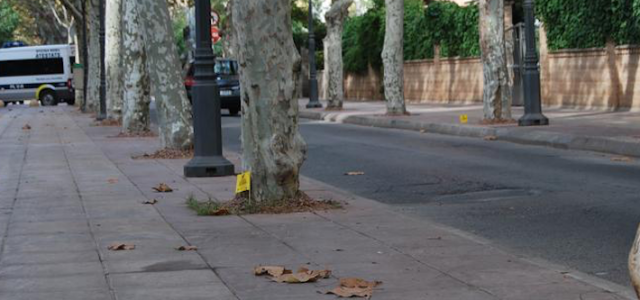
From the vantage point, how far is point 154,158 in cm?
1744

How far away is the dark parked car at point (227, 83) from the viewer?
113ft

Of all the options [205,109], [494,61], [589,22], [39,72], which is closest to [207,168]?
[205,109]

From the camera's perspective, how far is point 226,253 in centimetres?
805

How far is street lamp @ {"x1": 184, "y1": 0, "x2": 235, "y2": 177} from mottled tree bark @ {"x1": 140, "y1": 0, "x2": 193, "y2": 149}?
13.5ft

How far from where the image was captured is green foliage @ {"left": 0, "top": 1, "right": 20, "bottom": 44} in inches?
3092

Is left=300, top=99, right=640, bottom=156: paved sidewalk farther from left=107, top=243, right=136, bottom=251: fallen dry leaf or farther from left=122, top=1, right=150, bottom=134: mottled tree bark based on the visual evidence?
left=107, top=243, right=136, bottom=251: fallen dry leaf

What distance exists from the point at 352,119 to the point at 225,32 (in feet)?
81.2

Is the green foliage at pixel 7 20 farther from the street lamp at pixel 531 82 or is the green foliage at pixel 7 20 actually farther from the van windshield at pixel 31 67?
the street lamp at pixel 531 82

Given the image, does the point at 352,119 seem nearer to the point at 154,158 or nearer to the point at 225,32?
the point at 154,158

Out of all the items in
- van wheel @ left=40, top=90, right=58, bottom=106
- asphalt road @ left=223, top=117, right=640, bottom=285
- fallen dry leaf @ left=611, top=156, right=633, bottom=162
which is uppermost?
van wheel @ left=40, top=90, right=58, bottom=106

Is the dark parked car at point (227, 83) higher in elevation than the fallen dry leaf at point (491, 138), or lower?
higher

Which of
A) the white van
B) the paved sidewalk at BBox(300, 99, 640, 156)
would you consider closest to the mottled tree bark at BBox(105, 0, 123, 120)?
the paved sidewalk at BBox(300, 99, 640, 156)

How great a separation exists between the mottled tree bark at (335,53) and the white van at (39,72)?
96.3 ft

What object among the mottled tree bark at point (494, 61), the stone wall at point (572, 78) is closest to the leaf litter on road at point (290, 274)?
the mottled tree bark at point (494, 61)
